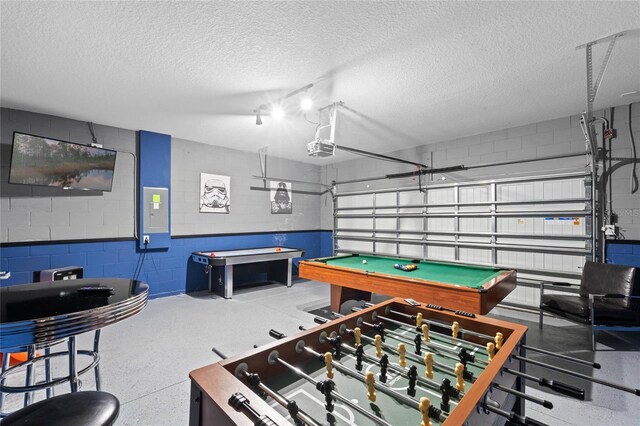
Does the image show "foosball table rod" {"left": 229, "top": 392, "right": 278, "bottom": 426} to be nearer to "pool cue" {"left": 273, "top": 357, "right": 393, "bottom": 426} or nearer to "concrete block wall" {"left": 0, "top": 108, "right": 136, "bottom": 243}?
"pool cue" {"left": 273, "top": 357, "right": 393, "bottom": 426}

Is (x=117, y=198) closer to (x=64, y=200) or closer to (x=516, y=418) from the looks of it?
(x=64, y=200)

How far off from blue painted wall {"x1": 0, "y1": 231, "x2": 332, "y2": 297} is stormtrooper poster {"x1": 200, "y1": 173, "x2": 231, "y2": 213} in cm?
57

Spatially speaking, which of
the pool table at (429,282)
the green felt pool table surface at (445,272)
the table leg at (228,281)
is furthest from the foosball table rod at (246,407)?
the table leg at (228,281)

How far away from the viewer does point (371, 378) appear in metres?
1.01

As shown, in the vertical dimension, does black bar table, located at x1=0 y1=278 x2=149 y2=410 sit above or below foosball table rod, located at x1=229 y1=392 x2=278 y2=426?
above

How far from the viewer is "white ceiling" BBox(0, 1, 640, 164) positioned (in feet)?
6.72

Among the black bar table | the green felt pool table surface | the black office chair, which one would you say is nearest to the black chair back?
the black office chair

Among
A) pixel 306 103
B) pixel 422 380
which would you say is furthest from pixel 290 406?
pixel 306 103

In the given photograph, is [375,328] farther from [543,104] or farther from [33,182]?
[33,182]

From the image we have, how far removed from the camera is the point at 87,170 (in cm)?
408

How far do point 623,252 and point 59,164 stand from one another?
7304mm

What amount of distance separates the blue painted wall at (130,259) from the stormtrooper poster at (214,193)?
1.86 ft

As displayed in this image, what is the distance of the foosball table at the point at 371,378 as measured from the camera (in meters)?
0.89

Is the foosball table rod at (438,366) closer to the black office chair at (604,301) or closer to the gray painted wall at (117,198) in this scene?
the black office chair at (604,301)
